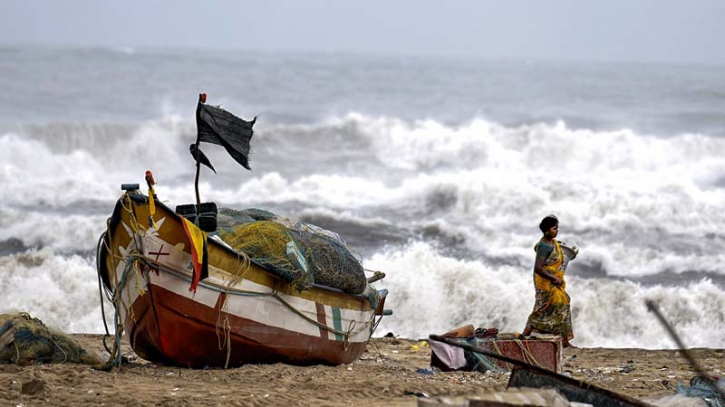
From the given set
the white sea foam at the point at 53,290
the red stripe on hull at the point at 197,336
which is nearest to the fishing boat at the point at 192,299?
the red stripe on hull at the point at 197,336

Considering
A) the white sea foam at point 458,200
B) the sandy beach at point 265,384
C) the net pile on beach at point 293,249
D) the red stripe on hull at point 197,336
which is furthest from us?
the white sea foam at point 458,200

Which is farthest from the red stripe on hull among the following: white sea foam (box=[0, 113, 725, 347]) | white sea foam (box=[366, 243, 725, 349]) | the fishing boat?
white sea foam (box=[366, 243, 725, 349])

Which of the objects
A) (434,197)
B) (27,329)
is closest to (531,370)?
(27,329)

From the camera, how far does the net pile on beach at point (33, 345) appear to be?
322 inches

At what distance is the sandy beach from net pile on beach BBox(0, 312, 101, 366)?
0.76 feet

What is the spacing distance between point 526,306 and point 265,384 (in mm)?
6870

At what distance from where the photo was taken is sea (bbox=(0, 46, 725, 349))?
45.8ft

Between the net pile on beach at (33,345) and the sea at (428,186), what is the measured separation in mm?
3223

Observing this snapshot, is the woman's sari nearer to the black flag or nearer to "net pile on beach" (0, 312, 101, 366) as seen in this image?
the black flag

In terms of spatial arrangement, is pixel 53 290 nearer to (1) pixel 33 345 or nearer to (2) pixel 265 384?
(1) pixel 33 345

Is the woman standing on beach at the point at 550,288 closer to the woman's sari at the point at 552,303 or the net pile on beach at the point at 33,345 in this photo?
the woman's sari at the point at 552,303

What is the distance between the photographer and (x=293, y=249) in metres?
8.27

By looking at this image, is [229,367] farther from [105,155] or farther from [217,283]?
[105,155]

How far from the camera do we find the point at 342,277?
8.72m
